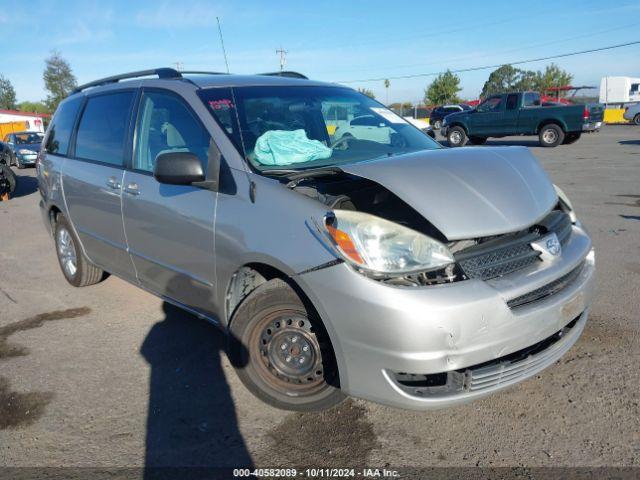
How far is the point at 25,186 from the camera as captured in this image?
14703 mm

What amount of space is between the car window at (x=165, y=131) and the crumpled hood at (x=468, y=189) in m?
1.08

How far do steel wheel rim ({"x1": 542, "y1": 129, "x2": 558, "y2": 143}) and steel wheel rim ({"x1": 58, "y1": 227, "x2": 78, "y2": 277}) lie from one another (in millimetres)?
17668

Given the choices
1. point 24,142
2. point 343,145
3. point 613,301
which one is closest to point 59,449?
point 343,145

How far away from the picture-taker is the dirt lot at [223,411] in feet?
8.35

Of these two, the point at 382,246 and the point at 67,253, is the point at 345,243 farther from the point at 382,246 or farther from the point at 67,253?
the point at 67,253

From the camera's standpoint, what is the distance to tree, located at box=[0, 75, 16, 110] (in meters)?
87.2

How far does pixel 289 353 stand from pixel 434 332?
89 centimetres

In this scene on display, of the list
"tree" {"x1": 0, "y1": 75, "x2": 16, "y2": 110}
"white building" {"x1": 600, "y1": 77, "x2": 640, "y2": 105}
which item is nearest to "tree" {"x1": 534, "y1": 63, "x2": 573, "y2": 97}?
"white building" {"x1": 600, "y1": 77, "x2": 640, "y2": 105}

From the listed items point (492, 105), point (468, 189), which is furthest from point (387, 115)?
point (492, 105)

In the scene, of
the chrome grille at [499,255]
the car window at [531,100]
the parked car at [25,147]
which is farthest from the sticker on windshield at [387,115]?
the parked car at [25,147]

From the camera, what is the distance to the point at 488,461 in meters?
2.45

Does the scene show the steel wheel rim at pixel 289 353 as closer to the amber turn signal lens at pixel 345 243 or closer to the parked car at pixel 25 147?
the amber turn signal lens at pixel 345 243

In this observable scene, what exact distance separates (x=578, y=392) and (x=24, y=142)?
23.1 meters

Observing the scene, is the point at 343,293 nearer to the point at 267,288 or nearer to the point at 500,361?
the point at 267,288
